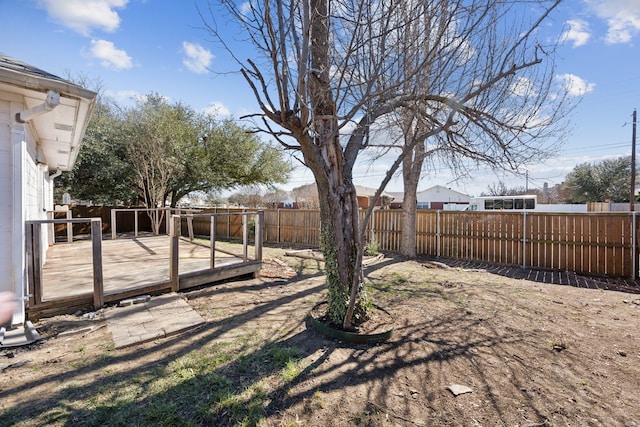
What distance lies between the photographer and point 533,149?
3.89 metres

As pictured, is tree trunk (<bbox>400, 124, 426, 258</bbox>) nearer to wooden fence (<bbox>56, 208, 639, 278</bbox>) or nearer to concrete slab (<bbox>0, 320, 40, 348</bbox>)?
wooden fence (<bbox>56, 208, 639, 278</bbox>)

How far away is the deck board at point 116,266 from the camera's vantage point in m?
4.00

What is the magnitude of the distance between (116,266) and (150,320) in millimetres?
2614

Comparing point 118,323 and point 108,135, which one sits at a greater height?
point 108,135

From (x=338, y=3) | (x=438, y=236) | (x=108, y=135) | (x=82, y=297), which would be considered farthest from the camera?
(x=108, y=135)

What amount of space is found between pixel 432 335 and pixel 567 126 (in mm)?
3209

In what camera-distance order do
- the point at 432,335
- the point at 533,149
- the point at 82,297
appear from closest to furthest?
1. the point at 432,335
2. the point at 82,297
3. the point at 533,149

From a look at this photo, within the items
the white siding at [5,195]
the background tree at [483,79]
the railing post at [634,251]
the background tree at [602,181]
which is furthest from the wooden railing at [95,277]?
the background tree at [602,181]

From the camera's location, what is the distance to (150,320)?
3.39 metres

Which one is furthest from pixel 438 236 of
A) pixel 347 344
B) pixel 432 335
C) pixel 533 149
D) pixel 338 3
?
pixel 338 3

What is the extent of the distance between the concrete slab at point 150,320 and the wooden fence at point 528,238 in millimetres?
7132

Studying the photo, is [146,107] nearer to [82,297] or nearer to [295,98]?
[82,297]

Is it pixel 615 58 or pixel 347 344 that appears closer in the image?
pixel 347 344

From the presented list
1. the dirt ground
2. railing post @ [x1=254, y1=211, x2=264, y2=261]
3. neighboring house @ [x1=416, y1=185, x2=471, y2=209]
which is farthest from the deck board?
neighboring house @ [x1=416, y1=185, x2=471, y2=209]
